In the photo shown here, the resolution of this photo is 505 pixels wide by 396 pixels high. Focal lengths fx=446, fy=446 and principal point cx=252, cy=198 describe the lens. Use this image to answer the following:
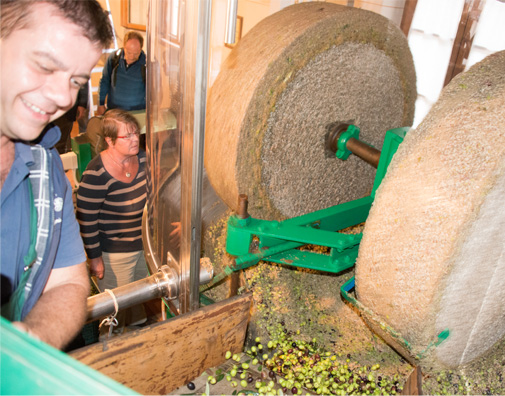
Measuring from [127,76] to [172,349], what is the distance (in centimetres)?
177

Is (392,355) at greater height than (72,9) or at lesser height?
lesser

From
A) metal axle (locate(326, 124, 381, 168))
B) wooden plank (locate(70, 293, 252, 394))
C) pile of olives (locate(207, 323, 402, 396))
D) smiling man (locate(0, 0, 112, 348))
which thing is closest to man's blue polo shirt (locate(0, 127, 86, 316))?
smiling man (locate(0, 0, 112, 348))

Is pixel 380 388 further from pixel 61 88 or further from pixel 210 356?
pixel 61 88

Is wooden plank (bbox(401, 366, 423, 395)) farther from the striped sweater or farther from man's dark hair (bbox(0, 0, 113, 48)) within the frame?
the striped sweater

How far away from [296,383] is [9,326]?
1040 mm

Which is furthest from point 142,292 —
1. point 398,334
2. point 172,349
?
point 398,334

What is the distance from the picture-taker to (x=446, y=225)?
4.00 feet

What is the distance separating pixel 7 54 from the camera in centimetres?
77

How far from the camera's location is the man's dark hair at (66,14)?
2.49 ft

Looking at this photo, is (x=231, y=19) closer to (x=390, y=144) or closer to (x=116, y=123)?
(x=390, y=144)

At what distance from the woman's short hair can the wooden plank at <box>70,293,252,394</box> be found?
46.4 inches

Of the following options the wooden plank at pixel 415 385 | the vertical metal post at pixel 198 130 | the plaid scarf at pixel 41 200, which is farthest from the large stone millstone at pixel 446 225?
the plaid scarf at pixel 41 200

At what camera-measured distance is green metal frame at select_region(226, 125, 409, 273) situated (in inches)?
64.4

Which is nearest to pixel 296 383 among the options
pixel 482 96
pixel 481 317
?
pixel 481 317
